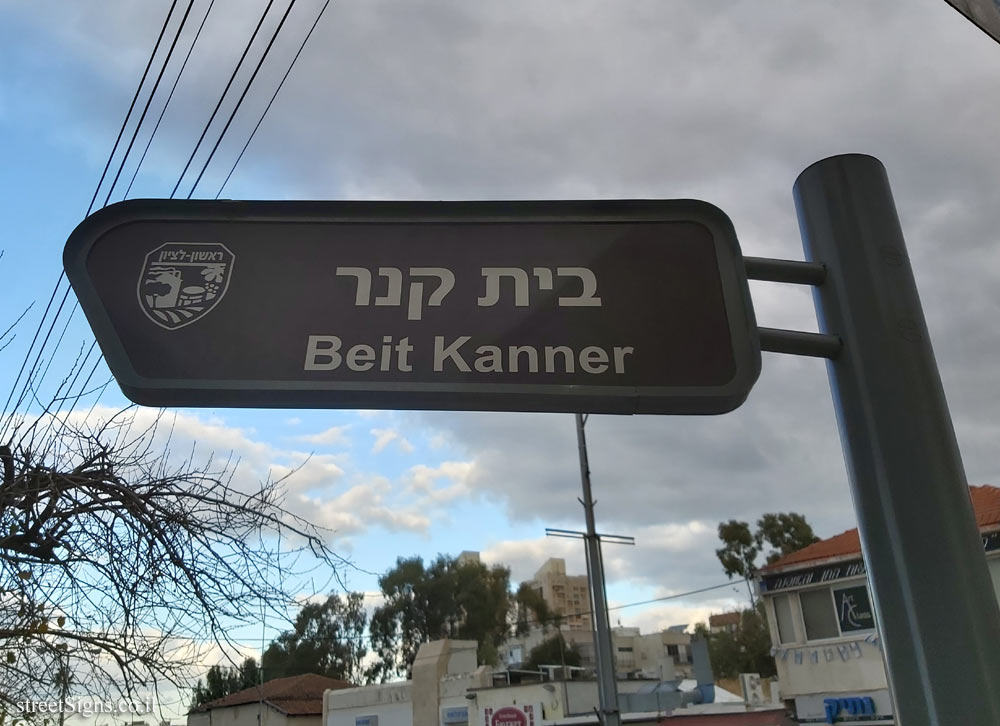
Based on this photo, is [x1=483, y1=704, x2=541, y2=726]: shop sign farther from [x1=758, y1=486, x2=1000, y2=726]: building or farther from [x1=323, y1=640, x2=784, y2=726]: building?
[x1=758, y1=486, x2=1000, y2=726]: building

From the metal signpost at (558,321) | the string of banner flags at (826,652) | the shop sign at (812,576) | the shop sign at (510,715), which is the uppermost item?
the shop sign at (812,576)

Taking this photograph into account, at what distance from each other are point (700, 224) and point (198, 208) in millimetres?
1207

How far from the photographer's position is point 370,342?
5.60 ft

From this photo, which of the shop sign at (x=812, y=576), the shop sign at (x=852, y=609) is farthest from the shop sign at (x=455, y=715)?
the shop sign at (x=852, y=609)

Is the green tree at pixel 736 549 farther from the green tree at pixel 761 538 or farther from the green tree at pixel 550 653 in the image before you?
the green tree at pixel 550 653

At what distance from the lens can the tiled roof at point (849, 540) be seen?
15492 millimetres

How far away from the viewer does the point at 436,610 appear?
5156 centimetres

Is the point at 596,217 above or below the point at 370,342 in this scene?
above

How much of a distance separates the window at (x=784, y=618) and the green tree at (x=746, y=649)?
22981 mm

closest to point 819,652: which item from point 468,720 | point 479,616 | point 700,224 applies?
point 468,720

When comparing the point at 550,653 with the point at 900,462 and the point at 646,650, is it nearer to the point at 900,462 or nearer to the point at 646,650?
the point at 646,650

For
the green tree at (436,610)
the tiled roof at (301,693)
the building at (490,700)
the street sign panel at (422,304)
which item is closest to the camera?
the street sign panel at (422,304)

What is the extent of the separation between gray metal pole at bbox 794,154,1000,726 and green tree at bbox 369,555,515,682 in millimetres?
51289

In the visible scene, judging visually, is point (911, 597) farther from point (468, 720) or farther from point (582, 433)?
point (468, 720)
